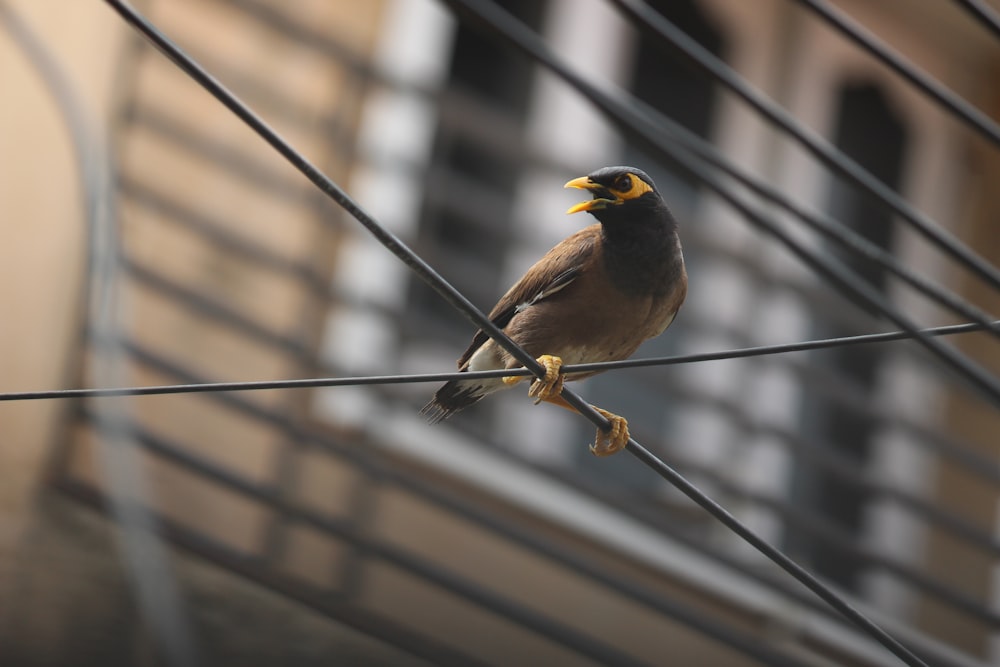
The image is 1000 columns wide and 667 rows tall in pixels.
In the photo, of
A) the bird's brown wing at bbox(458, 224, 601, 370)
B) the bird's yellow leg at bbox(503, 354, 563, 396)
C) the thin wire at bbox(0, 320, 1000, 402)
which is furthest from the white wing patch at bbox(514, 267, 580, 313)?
the thin wire at bbox(0, 320, 1000, 402)

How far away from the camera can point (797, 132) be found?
6.81 ft

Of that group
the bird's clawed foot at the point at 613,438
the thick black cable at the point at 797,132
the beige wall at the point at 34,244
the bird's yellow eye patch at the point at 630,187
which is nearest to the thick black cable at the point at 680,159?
the thick black cable at the point at 797,132

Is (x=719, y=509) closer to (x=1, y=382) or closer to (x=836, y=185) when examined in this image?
(x=1, y=382)

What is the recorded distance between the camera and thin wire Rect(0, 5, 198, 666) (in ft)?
10.5

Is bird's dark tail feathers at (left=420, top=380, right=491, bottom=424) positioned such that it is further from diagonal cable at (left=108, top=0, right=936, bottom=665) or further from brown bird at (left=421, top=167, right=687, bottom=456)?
diagonal cable at (left=108, top=0, right=936, bottom=665)

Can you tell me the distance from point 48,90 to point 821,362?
355 centimetres

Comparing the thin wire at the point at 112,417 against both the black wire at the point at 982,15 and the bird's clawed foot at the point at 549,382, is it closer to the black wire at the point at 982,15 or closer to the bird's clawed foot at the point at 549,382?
the bird's clawed foot at the point at 549,382

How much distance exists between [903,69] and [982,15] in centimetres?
14

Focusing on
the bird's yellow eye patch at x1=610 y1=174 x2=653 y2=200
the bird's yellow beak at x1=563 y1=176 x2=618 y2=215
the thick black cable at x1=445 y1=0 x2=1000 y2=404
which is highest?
the thick black cable at x1=445 y1=0 x2=1000 y2=404

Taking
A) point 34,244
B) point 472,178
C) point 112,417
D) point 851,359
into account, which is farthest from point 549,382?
point 851,359

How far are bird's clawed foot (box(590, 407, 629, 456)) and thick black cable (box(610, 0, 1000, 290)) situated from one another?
1.73 feet

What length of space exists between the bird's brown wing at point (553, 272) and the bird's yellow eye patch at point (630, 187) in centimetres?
32

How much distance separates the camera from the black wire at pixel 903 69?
209 centimetres

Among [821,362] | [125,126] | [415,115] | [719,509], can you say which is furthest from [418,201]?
[719,509]
